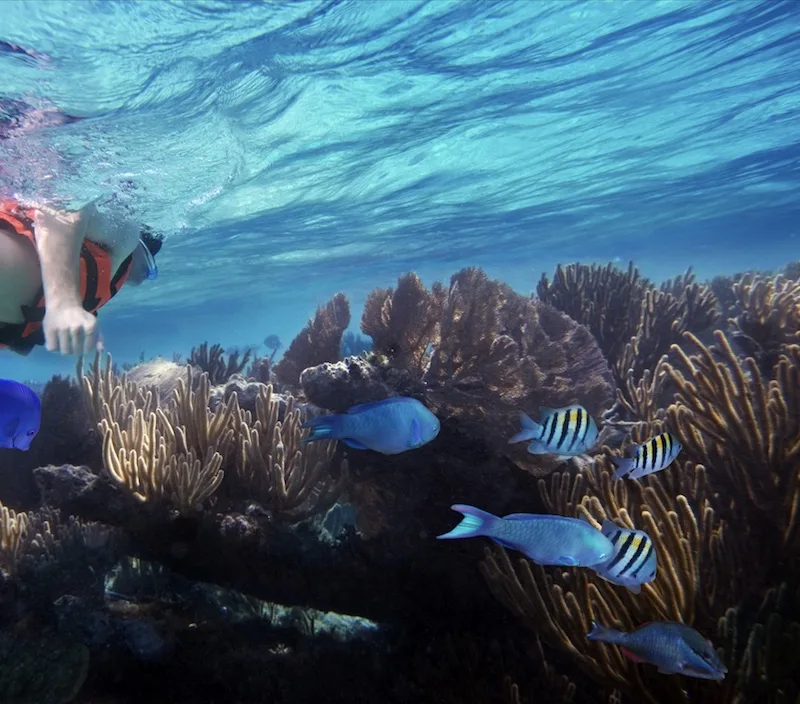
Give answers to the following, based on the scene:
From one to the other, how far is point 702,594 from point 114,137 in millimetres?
11170

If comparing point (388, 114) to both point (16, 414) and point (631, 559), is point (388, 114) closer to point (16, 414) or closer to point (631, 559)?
point (16, 414)

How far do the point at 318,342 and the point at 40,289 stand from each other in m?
3.73

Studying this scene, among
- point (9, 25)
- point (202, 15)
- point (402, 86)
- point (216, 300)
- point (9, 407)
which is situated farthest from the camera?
point (216, 300)

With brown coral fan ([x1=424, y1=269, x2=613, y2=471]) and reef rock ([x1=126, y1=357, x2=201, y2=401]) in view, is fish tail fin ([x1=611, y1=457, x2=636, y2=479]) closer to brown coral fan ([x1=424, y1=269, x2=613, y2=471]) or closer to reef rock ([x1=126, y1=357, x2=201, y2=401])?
brown coral fan ([x1=424, y1=269, x2=613, y2=471])

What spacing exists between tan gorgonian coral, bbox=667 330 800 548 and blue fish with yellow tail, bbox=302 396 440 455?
242 centimetres

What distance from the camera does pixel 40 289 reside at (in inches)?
128

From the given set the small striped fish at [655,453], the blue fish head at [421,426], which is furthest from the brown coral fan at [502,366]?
the blue fish head at [421,426]

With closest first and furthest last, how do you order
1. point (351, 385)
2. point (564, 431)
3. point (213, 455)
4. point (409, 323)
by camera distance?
point (564, 431) → point (213, 455) → point (351, 385) → point (409, 323)

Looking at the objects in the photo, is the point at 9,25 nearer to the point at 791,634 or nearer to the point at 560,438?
the point at 560,438

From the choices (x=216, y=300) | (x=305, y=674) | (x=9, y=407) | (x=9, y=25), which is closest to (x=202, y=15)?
(x=9, y=25)

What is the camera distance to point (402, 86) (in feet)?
35.1

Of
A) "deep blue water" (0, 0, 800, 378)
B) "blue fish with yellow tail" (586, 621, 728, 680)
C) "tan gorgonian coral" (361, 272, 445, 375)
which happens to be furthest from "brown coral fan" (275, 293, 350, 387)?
"blue fish with yellow tail" (586, 621, 728, 680)

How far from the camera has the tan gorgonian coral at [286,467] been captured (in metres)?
4.34

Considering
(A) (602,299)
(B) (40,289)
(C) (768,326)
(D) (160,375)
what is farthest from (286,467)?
(A) (602,299)
